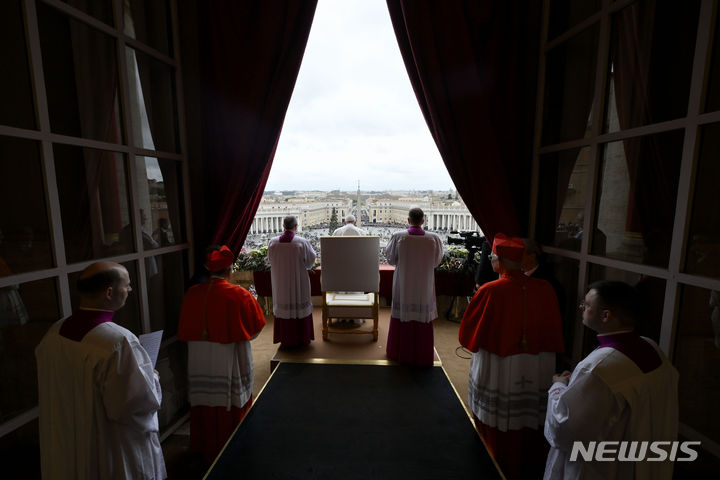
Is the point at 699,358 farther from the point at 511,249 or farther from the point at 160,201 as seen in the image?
the point at 160,201

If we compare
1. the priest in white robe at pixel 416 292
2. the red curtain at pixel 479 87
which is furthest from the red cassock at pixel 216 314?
the red curtain at pixel 479 87

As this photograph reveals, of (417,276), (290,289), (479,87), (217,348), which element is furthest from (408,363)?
(479,87)

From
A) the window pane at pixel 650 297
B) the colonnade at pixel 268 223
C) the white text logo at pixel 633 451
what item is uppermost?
the colonnade at pixel 268 223

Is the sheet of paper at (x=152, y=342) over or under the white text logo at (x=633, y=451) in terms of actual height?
over

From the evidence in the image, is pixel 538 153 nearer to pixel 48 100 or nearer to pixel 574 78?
pixel 574 78

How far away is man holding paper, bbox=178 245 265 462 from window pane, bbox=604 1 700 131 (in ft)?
7.59

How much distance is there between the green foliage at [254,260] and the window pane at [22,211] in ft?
9.28

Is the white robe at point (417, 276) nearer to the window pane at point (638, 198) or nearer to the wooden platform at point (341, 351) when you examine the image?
the wooden platform at point (341, 351)

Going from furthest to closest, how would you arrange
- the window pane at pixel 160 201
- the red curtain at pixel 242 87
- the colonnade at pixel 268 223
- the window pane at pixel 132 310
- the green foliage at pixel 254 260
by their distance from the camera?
1. the colonnade at pixel 268 223
2. the green foliage at pixel 254 260
3. the red curtain at pixel 242 87
4. the window pane at pixel 160 201
5. the window pane at pixel 132 310

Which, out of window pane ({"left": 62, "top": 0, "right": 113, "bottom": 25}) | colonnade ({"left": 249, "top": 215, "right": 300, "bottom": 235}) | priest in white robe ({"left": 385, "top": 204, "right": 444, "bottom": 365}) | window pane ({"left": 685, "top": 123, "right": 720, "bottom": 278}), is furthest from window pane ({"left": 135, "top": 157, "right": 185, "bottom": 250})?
window pane ({"left": 685, "top": 123, "right": 720, "bottom": 278})

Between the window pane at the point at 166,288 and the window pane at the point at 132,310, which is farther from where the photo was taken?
the window pane at the point at 166,288

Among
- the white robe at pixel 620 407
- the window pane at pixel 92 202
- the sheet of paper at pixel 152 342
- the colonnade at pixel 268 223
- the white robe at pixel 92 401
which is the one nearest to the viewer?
the white robe at pixel 620 407

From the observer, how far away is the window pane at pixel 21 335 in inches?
49.4

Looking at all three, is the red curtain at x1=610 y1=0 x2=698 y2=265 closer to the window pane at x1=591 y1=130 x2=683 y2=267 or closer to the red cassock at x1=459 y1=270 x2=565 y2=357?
the window pane at x1=591 y1=130 x2=683 y2=267
